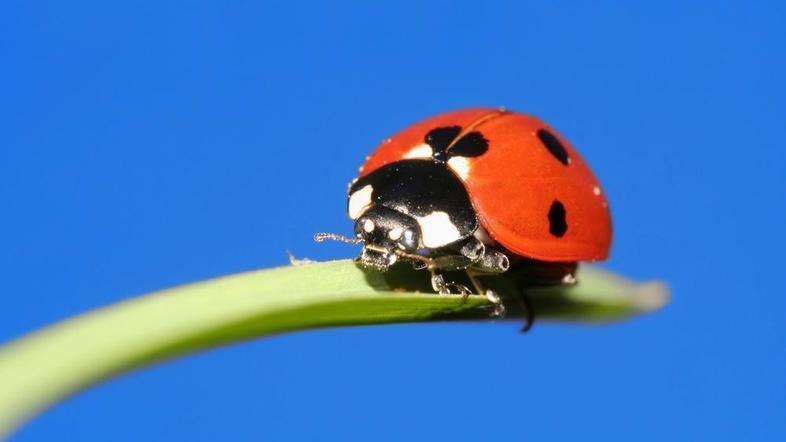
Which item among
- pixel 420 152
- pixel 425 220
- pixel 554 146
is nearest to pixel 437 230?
pixel 425 220

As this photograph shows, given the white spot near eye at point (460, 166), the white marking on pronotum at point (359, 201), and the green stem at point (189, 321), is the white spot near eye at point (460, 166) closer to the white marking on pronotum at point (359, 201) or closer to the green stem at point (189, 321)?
the white marking on pronotum at point (359, 201)

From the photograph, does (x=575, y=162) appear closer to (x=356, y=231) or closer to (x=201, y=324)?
(x=356, y=231)

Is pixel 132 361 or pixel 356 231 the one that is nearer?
pixel 132 361

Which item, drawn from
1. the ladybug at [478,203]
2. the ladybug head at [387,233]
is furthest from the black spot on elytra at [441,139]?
the ladybug head at [387,233]

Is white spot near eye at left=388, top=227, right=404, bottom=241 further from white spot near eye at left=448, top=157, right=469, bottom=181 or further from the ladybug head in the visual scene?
white spot near eye at left=448, top=157, right=469, bottom=181

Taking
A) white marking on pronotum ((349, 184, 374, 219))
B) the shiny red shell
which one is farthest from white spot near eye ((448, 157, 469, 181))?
white marking on pronotum ((349, 184, 374, 219))

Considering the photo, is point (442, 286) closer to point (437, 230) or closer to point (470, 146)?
point (437, 230)

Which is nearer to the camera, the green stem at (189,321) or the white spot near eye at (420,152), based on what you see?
the green stem at (189,321)

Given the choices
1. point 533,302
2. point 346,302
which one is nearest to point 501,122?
point 533,302
